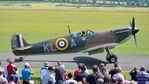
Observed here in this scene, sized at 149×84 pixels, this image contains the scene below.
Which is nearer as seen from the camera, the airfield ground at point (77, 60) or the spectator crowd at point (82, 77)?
the spectator crowd at point (82, 77)

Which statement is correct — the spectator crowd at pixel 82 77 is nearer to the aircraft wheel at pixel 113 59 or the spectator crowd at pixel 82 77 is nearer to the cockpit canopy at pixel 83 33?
the aircraft wheel at pixel 113 59

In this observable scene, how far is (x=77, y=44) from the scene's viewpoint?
27062 mm

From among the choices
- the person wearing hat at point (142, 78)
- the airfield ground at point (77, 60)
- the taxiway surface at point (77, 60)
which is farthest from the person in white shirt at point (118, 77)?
the taxiway surface at point (77, 60)

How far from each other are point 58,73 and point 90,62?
1138cm

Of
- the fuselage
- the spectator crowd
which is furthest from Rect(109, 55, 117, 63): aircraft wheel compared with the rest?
the spectator crowd

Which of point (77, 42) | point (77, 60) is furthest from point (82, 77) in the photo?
point (77, 60)

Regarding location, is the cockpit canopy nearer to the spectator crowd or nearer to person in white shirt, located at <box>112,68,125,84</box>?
the spectator crowd

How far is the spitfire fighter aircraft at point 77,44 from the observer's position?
26594mm

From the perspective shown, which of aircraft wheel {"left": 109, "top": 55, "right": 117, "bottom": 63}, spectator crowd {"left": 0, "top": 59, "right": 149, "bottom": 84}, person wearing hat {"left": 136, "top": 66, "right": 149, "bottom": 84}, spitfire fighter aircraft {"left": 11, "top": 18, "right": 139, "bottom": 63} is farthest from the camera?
spitfire fighter aircraft {"left": 11, "top": 18, "right": 139, "bottom": 63}

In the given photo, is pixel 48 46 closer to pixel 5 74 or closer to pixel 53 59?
pixel 53 59

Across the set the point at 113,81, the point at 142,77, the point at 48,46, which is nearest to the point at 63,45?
the point at 48,46

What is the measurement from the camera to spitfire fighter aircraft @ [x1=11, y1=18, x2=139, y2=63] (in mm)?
26594

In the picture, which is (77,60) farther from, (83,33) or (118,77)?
(118,77)

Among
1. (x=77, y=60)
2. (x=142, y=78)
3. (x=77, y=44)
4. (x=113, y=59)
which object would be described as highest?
(x=142, y=78)
